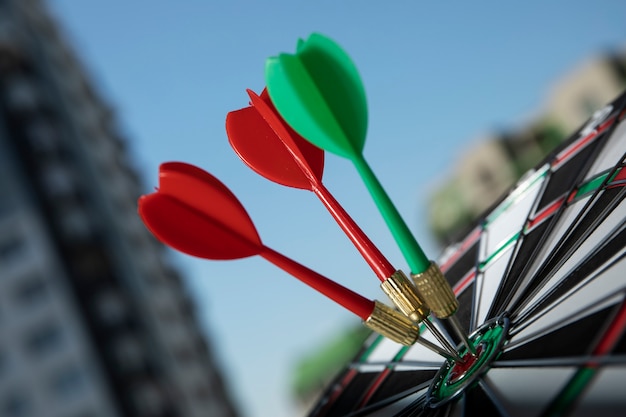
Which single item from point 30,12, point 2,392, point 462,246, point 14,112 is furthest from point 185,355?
point 462,246

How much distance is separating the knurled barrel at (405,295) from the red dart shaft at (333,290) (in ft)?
0.29

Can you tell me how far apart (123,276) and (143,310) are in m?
2.01

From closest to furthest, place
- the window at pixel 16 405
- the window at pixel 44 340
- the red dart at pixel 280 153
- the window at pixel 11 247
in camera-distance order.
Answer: the red dart at pixel 280 153 < the window at pixel 16 405 < the window at pixel 44 340 < the window at pixel 11 247

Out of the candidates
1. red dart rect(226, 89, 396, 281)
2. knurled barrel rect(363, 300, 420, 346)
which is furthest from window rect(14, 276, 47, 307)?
knurled barrel rect(363, 300, 420, 346)

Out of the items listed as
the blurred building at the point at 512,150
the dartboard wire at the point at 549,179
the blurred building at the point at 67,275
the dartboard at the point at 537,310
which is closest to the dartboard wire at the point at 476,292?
the dartboard at the point at 537,310

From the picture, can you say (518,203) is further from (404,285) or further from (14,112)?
(14,112)

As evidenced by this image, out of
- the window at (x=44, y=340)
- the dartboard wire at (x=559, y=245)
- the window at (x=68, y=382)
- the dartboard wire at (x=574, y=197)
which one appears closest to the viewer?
the dartboard wire at (x=559, y=245)

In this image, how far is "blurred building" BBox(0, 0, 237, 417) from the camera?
31.9m

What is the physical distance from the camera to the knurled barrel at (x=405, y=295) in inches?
97.7

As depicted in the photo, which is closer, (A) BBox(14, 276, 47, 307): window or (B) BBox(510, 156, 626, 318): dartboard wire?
(B) BBox(510, 156, 626, 318): dartboard wire

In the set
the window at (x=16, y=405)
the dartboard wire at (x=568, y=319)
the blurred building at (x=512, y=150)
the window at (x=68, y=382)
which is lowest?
the blurred building at (x=512, y=150)

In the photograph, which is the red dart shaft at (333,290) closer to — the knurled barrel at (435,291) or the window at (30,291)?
the knurled barrel at (435,291)

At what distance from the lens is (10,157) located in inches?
1388

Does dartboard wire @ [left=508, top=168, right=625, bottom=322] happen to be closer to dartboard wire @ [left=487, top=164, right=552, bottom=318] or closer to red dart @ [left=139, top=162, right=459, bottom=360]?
dartboard wire @ [left=487, top=164, right=552, bottom=318]
